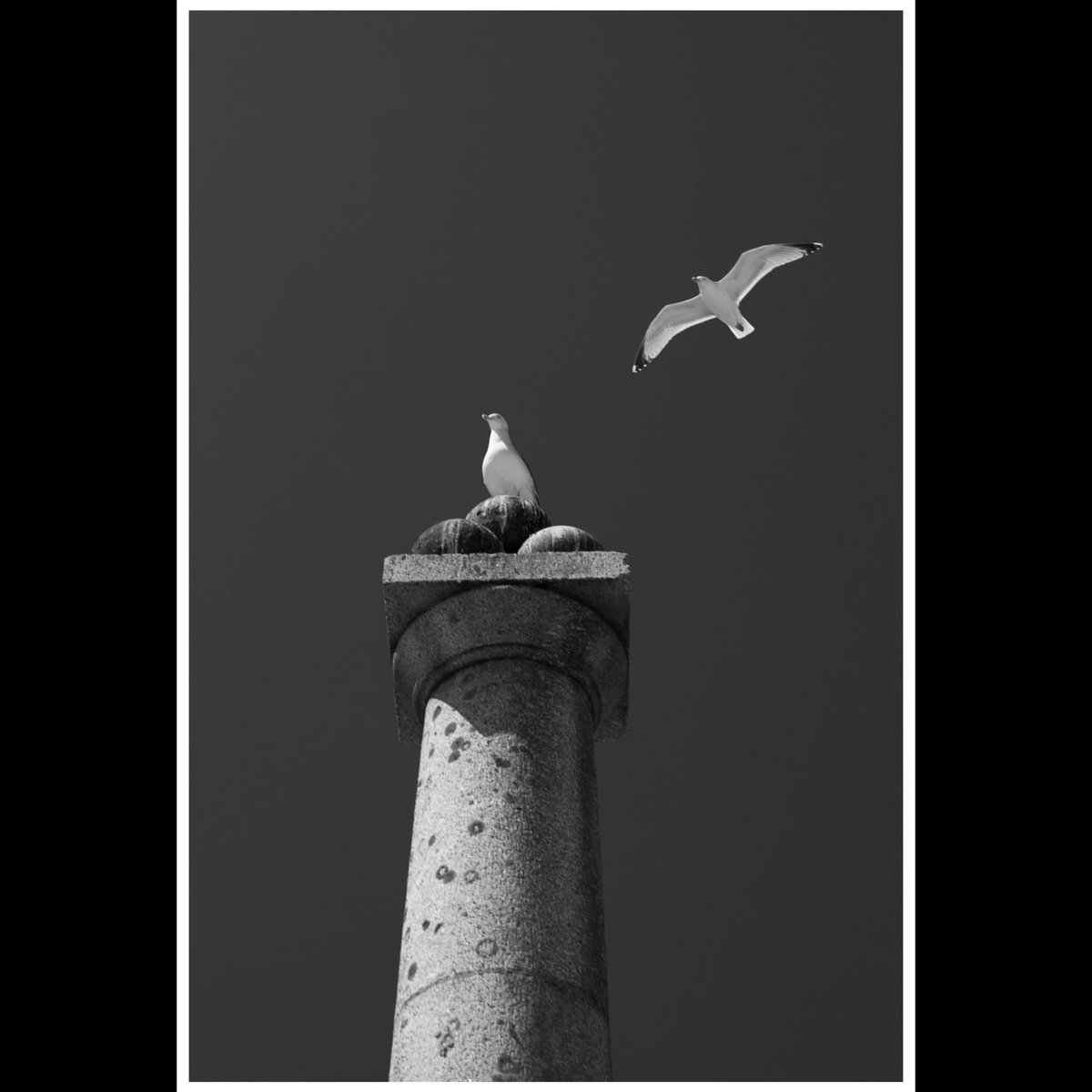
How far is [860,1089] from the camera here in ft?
19.9

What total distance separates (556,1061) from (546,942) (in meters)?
0.52

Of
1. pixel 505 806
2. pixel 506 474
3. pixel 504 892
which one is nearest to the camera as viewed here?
pixel 504 892

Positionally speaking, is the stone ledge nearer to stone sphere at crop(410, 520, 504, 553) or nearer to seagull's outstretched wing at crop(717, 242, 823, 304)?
stone sphere at crop(410, 520, 504, 553)

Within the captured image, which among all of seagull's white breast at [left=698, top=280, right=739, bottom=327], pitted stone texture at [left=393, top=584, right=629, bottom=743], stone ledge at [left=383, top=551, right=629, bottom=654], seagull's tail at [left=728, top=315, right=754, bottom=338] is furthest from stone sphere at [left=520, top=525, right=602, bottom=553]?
seagull's tail at [left=728, top=315, right=754, bottom=338]

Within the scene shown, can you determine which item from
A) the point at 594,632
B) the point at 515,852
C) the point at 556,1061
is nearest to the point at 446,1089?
the point at 556,1061

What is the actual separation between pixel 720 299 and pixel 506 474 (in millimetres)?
4089

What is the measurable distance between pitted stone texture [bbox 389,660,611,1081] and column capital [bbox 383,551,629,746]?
12cm

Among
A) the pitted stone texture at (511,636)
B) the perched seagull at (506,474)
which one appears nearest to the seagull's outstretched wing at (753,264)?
the perched seagull at (506,474)

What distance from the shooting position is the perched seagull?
10.0m

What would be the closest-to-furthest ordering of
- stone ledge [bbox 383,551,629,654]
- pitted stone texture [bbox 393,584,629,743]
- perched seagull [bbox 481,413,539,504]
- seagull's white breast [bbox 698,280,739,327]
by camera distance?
pitted stone texture [bbox 393,584,629,743]
stone ledge [bbox 383,551,629,654]
perched seagull [bbox 481,413,539,504]
seagull's white breast [bbox 698,280,739,327]

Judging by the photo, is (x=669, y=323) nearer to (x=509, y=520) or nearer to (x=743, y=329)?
(x=743, y=329)

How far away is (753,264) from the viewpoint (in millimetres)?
13516

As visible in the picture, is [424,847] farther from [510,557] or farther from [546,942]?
[510,557]

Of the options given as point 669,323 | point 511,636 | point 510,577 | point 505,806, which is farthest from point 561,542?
point 669,323
